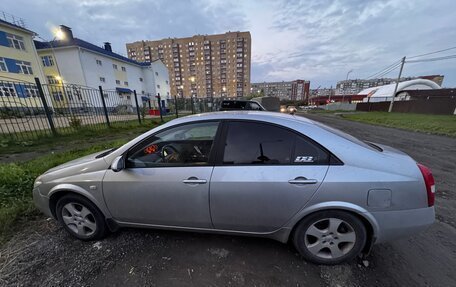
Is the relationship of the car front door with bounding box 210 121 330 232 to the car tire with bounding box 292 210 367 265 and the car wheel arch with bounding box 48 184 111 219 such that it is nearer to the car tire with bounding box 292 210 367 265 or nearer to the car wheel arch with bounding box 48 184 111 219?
the car tire with bounding box 292 210 367 265

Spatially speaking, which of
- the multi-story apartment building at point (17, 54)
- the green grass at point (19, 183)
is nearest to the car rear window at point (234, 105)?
the green grass at point (19, 183)

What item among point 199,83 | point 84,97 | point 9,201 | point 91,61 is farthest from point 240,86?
point 9,201

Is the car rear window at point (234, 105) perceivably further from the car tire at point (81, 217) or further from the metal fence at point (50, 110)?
the car tire at point (81, 217)

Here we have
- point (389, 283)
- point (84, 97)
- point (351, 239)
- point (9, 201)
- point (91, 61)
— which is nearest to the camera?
point (389, 283)

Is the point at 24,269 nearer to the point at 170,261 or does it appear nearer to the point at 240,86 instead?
the point at 170,261

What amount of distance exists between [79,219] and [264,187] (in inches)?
93.5

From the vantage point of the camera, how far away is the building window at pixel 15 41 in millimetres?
20938

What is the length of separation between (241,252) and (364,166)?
159 centimetres

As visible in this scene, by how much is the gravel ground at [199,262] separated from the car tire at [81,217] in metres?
0.12

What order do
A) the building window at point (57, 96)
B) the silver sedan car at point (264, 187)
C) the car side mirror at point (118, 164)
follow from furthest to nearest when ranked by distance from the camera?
the building window at point (57, 96) < the car side mirror at point (118, 164) < the silver sedan car at point (264, 187)

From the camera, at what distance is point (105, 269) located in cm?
193

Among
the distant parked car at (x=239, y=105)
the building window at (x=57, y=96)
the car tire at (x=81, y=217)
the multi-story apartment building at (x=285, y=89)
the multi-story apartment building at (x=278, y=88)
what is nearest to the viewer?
the car tire at (x=81, y=217)

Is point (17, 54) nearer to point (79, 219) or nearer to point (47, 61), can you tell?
point (47, 61)

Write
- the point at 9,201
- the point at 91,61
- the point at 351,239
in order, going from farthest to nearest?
the point at 91,61
the point at 9,201
the point at 351,239
